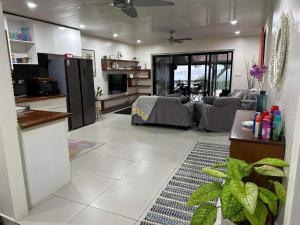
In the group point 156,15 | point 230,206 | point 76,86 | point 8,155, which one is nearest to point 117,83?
point 76,86

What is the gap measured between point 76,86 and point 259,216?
4825mm

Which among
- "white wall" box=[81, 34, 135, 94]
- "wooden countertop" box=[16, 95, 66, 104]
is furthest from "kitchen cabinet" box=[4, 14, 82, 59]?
"white wall" box=[81, 34, 135, 94]

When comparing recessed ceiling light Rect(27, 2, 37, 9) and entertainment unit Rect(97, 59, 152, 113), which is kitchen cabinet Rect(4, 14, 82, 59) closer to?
recessed ceiling light Rect(27, 2, 37, 9)

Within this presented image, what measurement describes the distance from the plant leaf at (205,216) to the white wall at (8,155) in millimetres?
1667

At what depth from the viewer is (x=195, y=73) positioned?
8695 millimetres

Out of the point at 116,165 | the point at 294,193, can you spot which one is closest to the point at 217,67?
the point at 116,165

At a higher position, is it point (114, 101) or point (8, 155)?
point (8, 155)

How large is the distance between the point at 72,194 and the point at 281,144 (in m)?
2.16

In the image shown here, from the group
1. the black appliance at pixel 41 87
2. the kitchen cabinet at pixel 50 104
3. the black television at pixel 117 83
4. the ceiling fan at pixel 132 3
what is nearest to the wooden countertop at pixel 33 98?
the kitchen cabinet at pixel 50 104

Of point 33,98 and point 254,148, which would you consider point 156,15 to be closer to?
point 33,98

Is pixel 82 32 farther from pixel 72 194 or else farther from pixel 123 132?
pixel 72 194

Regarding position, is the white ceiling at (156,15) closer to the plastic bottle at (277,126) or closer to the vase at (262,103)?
the vase at (262,103)

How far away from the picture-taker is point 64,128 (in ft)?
8.12

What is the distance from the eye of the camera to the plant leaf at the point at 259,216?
103 cm
